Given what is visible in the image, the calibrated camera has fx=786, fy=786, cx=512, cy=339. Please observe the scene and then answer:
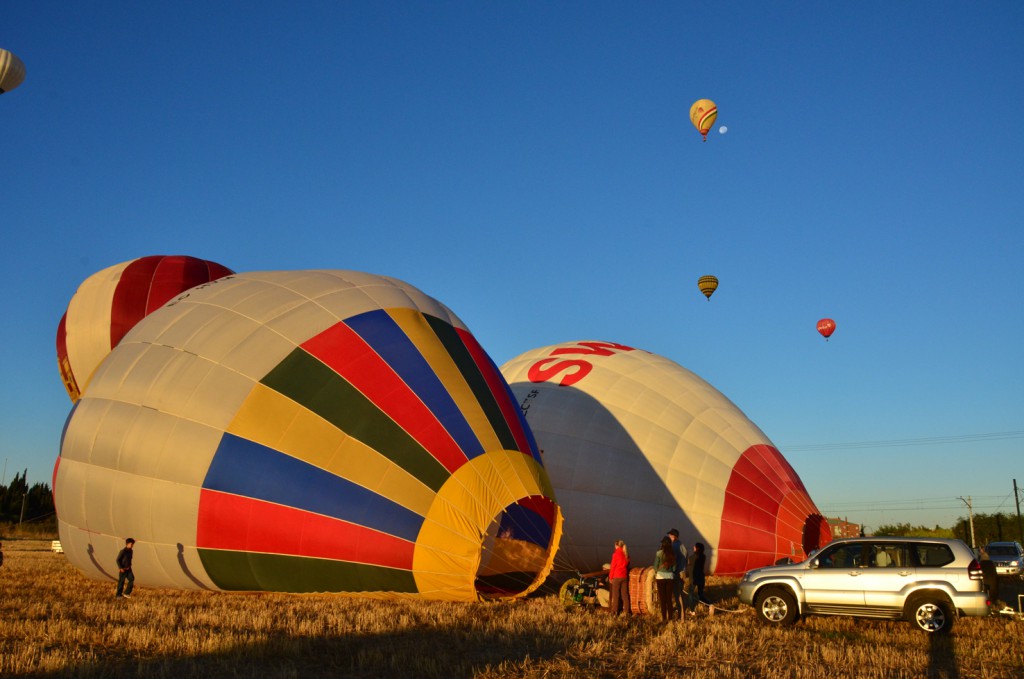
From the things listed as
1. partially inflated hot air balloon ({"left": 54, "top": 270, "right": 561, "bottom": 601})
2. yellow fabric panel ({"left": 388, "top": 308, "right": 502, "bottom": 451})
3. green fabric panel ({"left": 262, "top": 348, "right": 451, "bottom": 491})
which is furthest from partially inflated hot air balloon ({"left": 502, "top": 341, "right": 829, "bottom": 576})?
green fabric panel ({"left": 262, "top": 348, "right": 451, "bottom": 491})

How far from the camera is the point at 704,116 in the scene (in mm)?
27547

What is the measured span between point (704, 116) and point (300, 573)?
23077 millimetres

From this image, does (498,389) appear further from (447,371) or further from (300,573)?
(300,573)

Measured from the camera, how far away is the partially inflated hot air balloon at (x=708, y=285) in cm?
2847

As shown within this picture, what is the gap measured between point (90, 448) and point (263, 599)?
10.6 feet

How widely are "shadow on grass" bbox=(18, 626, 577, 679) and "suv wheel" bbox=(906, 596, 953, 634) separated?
457 cm

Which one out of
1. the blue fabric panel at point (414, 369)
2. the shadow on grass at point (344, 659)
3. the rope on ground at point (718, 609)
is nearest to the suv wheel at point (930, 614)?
the rope on ground at point (718, 609)

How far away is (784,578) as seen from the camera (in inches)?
400

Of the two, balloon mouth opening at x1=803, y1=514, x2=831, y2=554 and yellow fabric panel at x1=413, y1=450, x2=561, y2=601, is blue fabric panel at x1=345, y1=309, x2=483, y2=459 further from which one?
balloon mouth opening at x1=803, y1=514, x2=831, y2=554

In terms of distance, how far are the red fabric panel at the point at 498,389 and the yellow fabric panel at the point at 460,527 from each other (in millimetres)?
862

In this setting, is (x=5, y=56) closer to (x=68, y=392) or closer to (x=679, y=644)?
(x=68, y=392)

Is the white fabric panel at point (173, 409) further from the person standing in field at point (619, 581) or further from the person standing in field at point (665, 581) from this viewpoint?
the person standing in field at point (665, 581)

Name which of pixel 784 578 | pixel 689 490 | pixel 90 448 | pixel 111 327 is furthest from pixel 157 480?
pixel 111 327

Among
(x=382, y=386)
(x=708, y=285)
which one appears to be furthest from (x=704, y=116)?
(x=382, y=386)
